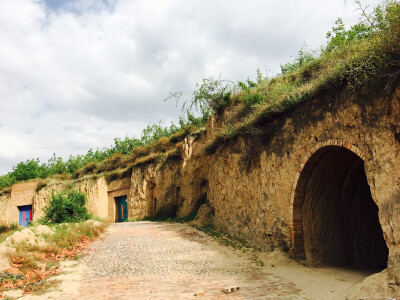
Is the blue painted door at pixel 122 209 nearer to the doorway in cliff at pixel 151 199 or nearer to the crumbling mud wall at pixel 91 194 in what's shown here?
the crumbling mud wall at pixel 91 194

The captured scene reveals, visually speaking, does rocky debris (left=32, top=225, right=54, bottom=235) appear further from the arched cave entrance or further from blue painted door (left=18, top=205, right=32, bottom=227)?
blue painted door (left=18, top=205, right=32, bottom=227)

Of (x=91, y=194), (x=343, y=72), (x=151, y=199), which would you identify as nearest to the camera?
(x=343, y=72)

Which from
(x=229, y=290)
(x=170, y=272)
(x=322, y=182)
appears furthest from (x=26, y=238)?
(x=322, y=182)

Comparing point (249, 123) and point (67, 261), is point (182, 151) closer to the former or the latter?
point (249, 123)

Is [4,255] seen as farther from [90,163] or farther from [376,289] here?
[90,163]

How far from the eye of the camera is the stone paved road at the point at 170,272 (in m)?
6.55

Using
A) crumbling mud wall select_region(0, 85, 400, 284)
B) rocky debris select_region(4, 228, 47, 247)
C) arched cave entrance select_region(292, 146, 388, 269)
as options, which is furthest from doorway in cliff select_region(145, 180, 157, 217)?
arched cave entrance select_region(292, 146, 388, 269)

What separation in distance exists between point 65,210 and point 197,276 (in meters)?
9.65

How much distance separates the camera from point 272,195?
10.3 metres

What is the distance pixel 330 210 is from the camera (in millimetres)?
9406

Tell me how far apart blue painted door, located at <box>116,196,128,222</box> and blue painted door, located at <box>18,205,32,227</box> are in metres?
9.98

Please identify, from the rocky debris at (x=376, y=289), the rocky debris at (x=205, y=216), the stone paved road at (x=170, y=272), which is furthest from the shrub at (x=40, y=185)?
the rocky debris at (x=376, y=289)

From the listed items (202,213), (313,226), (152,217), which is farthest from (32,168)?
(313,226)

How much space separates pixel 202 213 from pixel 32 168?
3351 centimetres
